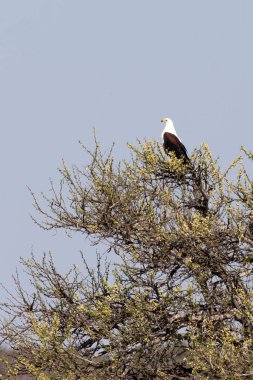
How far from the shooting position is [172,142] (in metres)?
20.1

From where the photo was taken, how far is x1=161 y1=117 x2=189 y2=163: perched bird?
64.1 ft

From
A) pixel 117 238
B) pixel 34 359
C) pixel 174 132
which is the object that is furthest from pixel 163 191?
pixel 34 359

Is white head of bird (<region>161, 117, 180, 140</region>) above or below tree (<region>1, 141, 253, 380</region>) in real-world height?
above

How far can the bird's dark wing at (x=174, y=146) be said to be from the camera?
1955cm

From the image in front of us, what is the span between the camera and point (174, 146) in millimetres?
19797

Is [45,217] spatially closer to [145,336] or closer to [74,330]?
[74,330]

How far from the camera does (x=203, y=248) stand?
17.3 m

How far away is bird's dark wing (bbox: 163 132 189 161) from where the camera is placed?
19.5 metres

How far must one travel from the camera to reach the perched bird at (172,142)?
64.1 ft

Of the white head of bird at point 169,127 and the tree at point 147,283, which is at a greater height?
the white head of bird at point 169,127

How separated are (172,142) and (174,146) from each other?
0.94 feet

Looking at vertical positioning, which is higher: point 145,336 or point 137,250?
point 137,250

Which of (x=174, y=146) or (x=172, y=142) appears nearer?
(x=174, y=146)

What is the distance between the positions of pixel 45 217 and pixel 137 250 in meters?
2.64
